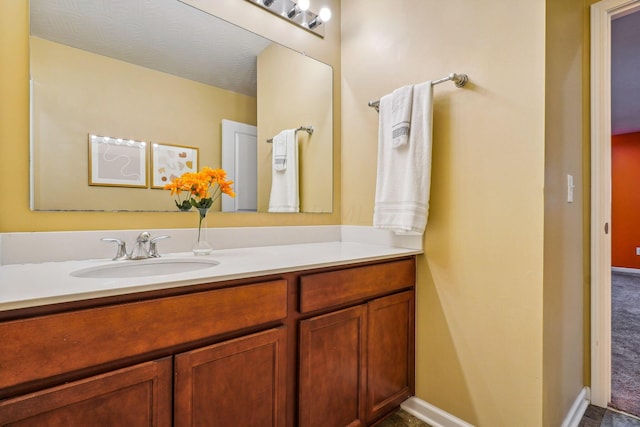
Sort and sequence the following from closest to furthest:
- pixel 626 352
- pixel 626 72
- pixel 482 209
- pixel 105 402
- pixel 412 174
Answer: pixel 105 402
pixel 482 209
pixel 412 174
pixel 626 352
pixel 626 72

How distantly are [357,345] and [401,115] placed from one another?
103 centimetres

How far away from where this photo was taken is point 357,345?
125 cm

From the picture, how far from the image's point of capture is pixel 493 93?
4.12 ft

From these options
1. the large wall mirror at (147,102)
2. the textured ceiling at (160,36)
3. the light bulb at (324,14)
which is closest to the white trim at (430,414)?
the large wall mirror at (147,102)

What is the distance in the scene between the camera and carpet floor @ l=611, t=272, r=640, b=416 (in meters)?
1.57

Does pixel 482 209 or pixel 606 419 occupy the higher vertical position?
pixel 482 209

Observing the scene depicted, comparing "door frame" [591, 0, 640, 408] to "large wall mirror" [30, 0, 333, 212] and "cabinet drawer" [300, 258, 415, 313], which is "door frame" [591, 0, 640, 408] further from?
"large wall mirror" [30, 0, 333, 212]

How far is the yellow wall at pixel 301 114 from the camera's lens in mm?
1658

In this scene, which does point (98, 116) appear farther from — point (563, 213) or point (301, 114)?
point (563, 213)

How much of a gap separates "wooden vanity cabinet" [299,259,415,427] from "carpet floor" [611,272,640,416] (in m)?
1.10

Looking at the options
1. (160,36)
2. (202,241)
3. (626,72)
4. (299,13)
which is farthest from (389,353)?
(626,72)

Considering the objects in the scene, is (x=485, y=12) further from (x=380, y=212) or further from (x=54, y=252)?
(x=54, y=252)

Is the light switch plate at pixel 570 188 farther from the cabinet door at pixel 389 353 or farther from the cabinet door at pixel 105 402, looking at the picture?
the cabinet door at pixel 105 402

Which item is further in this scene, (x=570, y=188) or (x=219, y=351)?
(x=570, y=188)
